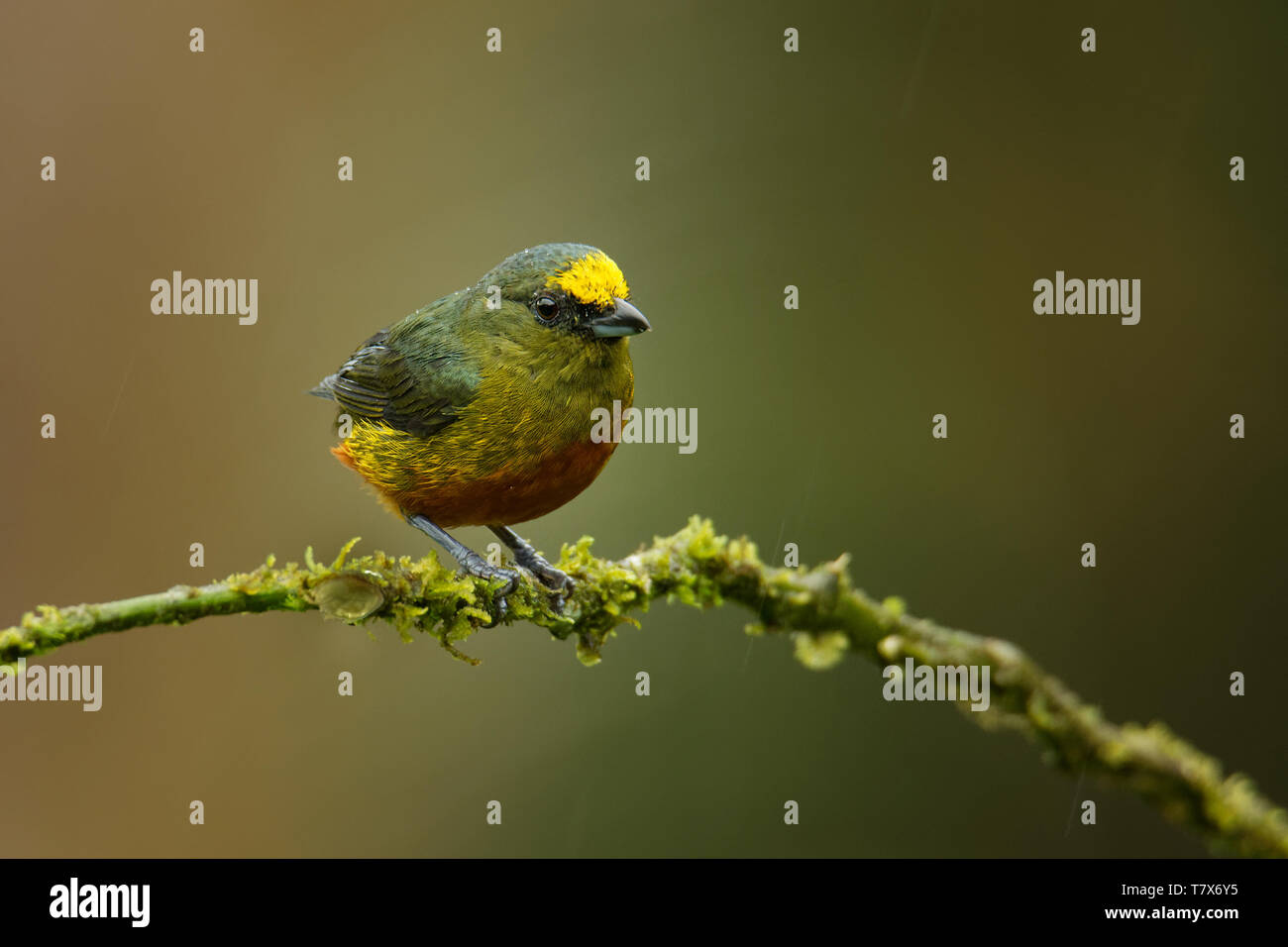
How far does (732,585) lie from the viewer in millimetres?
3229

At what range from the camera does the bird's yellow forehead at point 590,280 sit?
4.22 metres

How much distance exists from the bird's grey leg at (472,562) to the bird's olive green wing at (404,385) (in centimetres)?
40

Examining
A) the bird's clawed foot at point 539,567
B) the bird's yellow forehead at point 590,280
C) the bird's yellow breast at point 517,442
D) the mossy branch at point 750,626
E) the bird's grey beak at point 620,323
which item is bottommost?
the mossy branch at point 750,626

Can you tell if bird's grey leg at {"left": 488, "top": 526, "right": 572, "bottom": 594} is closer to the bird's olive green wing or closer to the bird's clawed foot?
the bird's clawed foot

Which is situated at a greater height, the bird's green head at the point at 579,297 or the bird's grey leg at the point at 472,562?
the bird's green head at the point at 579,297

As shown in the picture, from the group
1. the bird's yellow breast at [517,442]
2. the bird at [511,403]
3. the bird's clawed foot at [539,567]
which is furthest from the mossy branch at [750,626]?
the bird's yellow breast at [517,442]

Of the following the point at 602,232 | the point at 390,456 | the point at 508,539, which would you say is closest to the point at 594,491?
the point at 602,232

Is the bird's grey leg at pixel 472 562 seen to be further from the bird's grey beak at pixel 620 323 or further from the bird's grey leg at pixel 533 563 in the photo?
the bird's grey beak at pixel 620 323

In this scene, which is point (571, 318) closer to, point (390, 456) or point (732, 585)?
point (390, 456)

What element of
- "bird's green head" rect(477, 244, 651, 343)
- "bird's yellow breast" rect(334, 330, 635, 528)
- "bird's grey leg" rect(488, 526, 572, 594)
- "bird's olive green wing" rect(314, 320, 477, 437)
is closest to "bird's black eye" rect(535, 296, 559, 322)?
"bird's green head" rect(477, 244, 651, 343)

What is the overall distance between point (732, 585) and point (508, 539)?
1.81 meters

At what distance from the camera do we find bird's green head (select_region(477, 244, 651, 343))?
4.20 m

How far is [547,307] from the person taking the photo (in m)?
4.28

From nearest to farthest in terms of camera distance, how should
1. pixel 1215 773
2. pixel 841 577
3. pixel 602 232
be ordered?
pixel 1215 773 → pixel 841 577 → pixel 602 232
